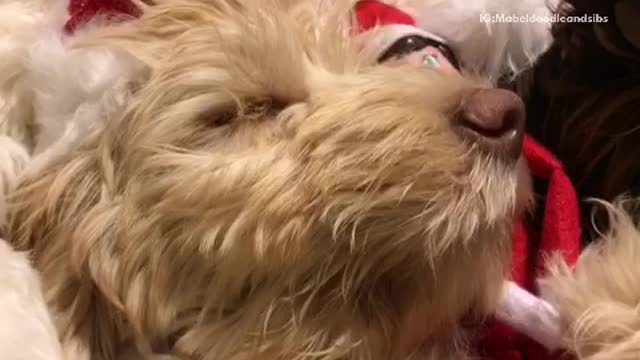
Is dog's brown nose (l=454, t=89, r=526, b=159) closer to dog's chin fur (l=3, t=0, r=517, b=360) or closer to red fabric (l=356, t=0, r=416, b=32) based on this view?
dog's chin fur (l=3, t=0, r=517, b=360)

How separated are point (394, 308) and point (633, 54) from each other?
25 centimetres

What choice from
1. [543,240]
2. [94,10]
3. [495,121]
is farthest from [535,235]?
[94,10]

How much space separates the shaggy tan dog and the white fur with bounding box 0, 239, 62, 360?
0.05 feet

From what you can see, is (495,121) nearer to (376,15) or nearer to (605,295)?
(605,295)

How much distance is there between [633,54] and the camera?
32.6 inches

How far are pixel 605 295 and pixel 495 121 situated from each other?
0.14 metres

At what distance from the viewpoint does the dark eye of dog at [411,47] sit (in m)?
0.91

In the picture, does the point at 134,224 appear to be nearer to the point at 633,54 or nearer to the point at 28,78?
the point at 28,78

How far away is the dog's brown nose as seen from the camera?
759mm

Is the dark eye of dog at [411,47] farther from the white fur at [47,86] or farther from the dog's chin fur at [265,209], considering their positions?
the white fur at [47,86]

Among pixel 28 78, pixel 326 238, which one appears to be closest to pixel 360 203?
pixel 326 238

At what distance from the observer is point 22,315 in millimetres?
797

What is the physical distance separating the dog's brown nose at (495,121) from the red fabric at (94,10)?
0.29m

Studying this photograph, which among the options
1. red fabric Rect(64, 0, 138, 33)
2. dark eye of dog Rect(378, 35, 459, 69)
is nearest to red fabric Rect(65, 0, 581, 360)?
red fabric Rect(64, 0, 138, 33)
